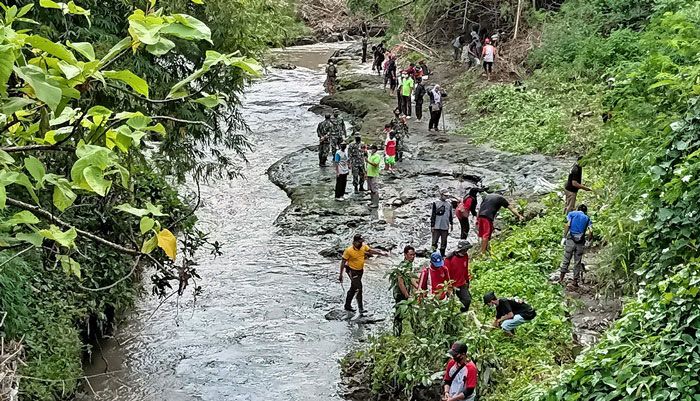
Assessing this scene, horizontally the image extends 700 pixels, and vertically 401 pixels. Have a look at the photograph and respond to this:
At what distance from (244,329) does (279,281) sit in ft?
6.17

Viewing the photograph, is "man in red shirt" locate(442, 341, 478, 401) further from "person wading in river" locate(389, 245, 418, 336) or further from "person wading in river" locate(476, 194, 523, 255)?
"person wading in river" locate(476, 194, 523, 255)

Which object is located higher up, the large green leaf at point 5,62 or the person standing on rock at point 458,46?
the large green leaf at point 5,62

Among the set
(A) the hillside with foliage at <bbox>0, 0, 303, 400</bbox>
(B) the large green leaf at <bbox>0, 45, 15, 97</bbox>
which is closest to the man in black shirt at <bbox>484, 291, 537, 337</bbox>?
(A) the hillside with foliage at <bbox>0, 0, 303, 400</bbox>

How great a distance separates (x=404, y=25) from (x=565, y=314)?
2164 centimetres

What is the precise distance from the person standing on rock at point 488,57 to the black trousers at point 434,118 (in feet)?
10.3

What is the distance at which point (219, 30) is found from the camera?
11.4 metres

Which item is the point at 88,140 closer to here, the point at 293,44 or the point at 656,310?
the point at 656,310

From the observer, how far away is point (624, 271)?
10781 mm

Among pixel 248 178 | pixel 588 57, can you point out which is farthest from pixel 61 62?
pixel 588 57

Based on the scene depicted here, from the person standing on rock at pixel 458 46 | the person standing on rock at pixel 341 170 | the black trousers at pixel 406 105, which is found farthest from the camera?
the person standing on rock at pixel 458 46

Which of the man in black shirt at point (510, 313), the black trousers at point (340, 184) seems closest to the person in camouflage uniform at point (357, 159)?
the black trousers at point (340, 184)

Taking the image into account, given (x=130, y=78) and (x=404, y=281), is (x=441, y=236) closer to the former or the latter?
(x=404, y=281)

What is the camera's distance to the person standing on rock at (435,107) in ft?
70.5

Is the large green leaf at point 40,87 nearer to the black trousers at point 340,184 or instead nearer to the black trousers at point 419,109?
the black trousers at point 340,184
